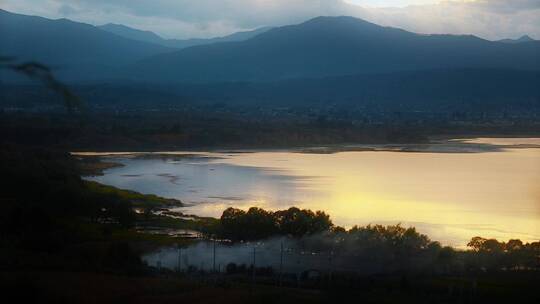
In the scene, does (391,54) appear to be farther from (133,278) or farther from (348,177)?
(133,278)

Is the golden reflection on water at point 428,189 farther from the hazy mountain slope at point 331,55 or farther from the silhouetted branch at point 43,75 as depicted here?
the hazy mountain slope at point 331,55

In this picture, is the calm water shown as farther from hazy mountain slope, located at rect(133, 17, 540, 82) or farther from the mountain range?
hazy mountain slope, located at rect(133, 17, 540, 82)

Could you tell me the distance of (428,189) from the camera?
2286 centimetres

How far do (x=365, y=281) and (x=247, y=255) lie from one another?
2.95 m

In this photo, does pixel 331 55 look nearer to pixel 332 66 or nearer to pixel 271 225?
pixel 332 66

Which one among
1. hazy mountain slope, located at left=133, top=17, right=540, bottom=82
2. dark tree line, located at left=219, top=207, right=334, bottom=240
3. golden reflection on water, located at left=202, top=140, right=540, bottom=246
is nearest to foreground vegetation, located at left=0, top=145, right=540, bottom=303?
dark tree line, located at left=219, top=207, right=334, bottom=240

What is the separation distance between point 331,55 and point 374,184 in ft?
393

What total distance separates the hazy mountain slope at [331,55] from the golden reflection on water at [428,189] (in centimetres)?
9248

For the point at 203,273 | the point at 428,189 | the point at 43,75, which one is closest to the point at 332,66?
the point at 428,189

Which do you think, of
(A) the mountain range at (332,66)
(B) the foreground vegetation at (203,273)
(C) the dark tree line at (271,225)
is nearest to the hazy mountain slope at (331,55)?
(A) the mountain range at (332,66)

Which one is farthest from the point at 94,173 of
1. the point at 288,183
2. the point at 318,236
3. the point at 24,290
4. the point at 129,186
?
the point at 24,290

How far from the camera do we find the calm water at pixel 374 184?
1772cm

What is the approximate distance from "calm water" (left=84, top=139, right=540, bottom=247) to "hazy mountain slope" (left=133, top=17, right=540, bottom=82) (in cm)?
9183

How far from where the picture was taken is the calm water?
17.7 m
